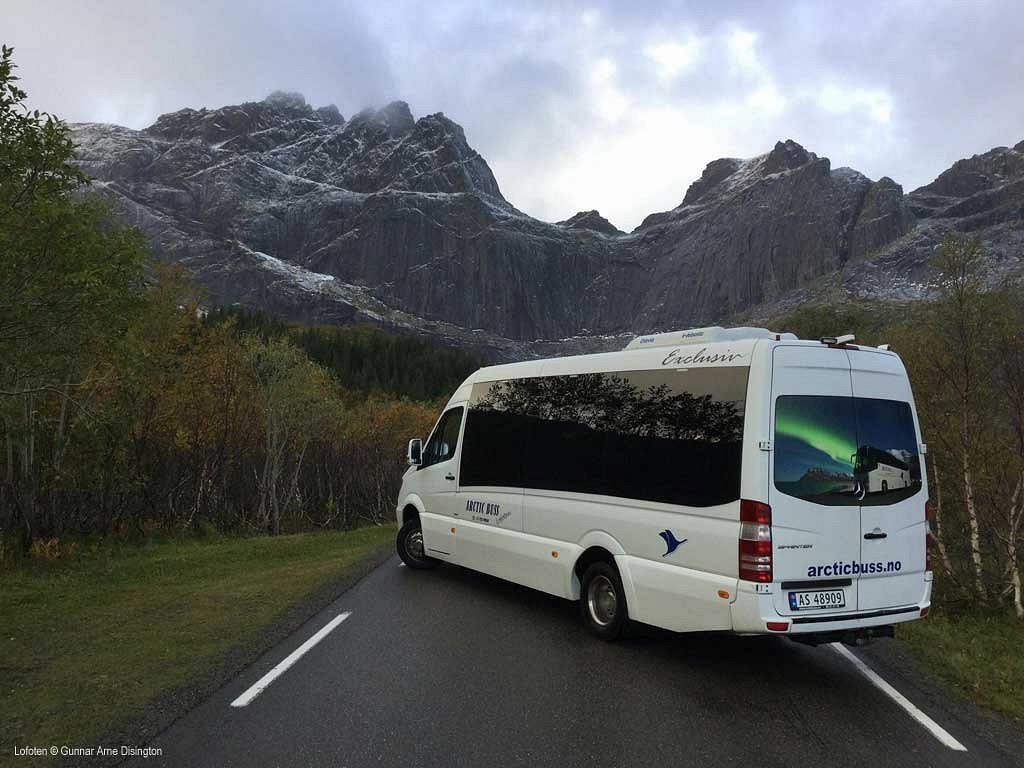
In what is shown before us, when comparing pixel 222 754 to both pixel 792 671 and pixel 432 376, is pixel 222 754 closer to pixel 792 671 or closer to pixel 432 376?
pixel 792 671

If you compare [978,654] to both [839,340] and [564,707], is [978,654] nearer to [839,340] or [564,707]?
[839,340]

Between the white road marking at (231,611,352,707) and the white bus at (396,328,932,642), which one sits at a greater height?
the white bus at (396,328,932,642)

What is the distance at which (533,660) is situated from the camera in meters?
6.21

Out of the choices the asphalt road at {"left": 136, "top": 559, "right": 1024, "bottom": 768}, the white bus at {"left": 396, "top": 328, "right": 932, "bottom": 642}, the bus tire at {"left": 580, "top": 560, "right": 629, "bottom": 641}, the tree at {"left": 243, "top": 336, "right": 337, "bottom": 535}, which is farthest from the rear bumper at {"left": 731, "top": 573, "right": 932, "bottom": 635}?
the tree at {"left": 243, "top": 336, "right": 337, "bottom": 535}

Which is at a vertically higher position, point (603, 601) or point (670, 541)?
point (670, 541)

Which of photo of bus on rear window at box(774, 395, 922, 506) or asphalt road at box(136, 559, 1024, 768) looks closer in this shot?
asphalt road at box(136, 559, 1024, 768)

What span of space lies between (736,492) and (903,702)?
2.06 meters

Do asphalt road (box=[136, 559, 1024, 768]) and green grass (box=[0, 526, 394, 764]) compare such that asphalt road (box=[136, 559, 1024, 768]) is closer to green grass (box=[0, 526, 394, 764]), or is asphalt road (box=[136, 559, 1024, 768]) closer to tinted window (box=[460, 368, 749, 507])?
green grass (box=[0, 526, 394, 764])

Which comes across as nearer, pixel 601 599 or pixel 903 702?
pixel 903 702

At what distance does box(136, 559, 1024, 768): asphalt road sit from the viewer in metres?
4.28

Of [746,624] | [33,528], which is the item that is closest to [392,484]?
[33,528]

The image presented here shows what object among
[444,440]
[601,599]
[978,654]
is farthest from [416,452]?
[978,654]

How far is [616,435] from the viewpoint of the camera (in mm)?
7008

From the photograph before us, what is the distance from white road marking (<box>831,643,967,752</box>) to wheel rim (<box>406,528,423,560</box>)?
20.0 feet
